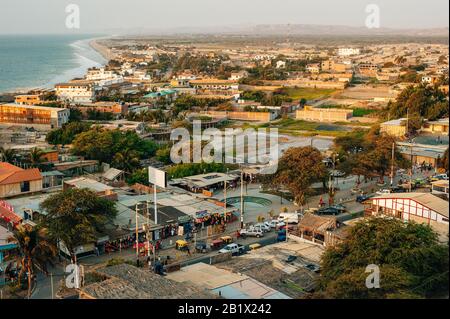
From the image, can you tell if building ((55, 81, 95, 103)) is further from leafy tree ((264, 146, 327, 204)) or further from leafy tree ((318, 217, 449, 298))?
leafy tree ((318, 217, 449, 298))

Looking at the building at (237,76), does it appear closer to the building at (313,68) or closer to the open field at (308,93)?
the open field at (308,93)

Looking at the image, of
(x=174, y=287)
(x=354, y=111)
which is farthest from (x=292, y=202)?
(x=354, y=111)

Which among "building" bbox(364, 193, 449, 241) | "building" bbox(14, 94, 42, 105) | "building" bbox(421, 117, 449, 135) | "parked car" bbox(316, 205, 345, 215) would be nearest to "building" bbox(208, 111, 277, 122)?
"building" bbox(421, 117, 449, 135)

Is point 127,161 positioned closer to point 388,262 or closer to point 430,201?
point 430,201

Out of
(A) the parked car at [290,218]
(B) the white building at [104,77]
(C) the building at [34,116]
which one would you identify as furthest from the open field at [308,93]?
(A) the parked car at [290,218]
